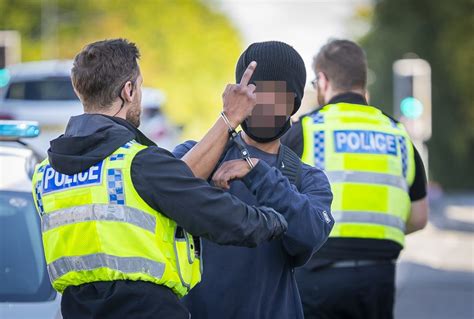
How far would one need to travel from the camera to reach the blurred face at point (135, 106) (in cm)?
348

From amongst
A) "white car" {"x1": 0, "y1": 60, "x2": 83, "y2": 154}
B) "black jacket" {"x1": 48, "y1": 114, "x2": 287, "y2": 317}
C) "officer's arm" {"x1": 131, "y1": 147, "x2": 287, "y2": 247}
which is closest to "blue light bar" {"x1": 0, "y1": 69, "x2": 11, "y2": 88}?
"white car" {"x1": 0, "y1": 60, "x2": 83, "y2": 154}

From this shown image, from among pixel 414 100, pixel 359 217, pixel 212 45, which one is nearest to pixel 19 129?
pixel 359 217

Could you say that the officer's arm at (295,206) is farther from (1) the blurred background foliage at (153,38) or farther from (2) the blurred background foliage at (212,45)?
(1) the blurred background foliage at (153,38)

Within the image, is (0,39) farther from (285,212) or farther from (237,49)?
(237,49)

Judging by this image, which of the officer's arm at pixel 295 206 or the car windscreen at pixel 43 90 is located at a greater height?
the car windscreen at pixel 43 90

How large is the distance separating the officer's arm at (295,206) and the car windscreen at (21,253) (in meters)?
1.32

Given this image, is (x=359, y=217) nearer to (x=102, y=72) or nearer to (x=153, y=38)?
(x=102, y=72)

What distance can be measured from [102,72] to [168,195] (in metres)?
0.45

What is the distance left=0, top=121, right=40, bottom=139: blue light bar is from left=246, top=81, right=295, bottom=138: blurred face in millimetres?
1237

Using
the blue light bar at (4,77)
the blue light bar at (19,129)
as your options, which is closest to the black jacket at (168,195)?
the blue light bar at (19,129)

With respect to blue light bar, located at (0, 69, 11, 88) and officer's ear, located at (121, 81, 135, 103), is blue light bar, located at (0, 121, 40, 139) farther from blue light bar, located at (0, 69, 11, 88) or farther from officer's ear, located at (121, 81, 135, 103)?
blue light bar, located at (0, 69, 11, 88)

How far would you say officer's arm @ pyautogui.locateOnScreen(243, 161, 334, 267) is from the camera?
3.43m

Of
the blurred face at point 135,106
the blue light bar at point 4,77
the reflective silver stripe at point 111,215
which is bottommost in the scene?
the reflective silver stripe at point 111,215

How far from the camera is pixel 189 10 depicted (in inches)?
2830
